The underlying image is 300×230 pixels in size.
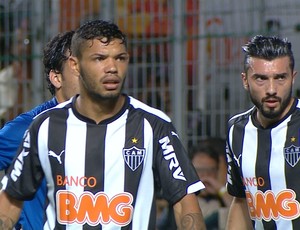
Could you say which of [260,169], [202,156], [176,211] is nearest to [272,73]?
[260,169]

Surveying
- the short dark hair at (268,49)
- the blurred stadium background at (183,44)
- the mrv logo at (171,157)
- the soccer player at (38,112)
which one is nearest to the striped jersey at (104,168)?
the mrv logo at (171,157)

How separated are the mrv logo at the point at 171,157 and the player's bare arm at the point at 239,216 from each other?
1193 mm

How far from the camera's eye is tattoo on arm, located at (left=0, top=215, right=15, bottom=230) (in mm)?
6102

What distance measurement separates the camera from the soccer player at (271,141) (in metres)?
6.46

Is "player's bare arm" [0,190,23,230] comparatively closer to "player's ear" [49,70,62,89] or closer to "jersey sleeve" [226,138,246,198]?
"player's ear" [49,70,62,89]

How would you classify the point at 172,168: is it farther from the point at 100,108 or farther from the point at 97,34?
the point at 97,34

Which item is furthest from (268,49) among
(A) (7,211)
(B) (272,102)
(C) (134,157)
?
(A) (7,211)

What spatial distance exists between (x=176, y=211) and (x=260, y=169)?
889mm

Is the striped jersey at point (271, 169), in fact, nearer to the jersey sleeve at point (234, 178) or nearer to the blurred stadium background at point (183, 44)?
the jersey sleeve at point (234, 178)

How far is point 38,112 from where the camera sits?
6.82 metres

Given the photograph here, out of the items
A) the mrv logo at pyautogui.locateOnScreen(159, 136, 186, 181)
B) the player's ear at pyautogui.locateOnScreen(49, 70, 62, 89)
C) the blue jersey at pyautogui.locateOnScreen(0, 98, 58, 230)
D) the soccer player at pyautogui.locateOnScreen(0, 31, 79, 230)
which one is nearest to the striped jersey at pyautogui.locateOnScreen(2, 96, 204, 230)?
the mrv logo at pyautogui.locateOnScreen(159, 136, 186, 181)

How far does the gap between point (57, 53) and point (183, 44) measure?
332 centimetres

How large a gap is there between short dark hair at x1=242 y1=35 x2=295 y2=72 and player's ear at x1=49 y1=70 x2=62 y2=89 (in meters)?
1.31

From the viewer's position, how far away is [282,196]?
21.3 ft
